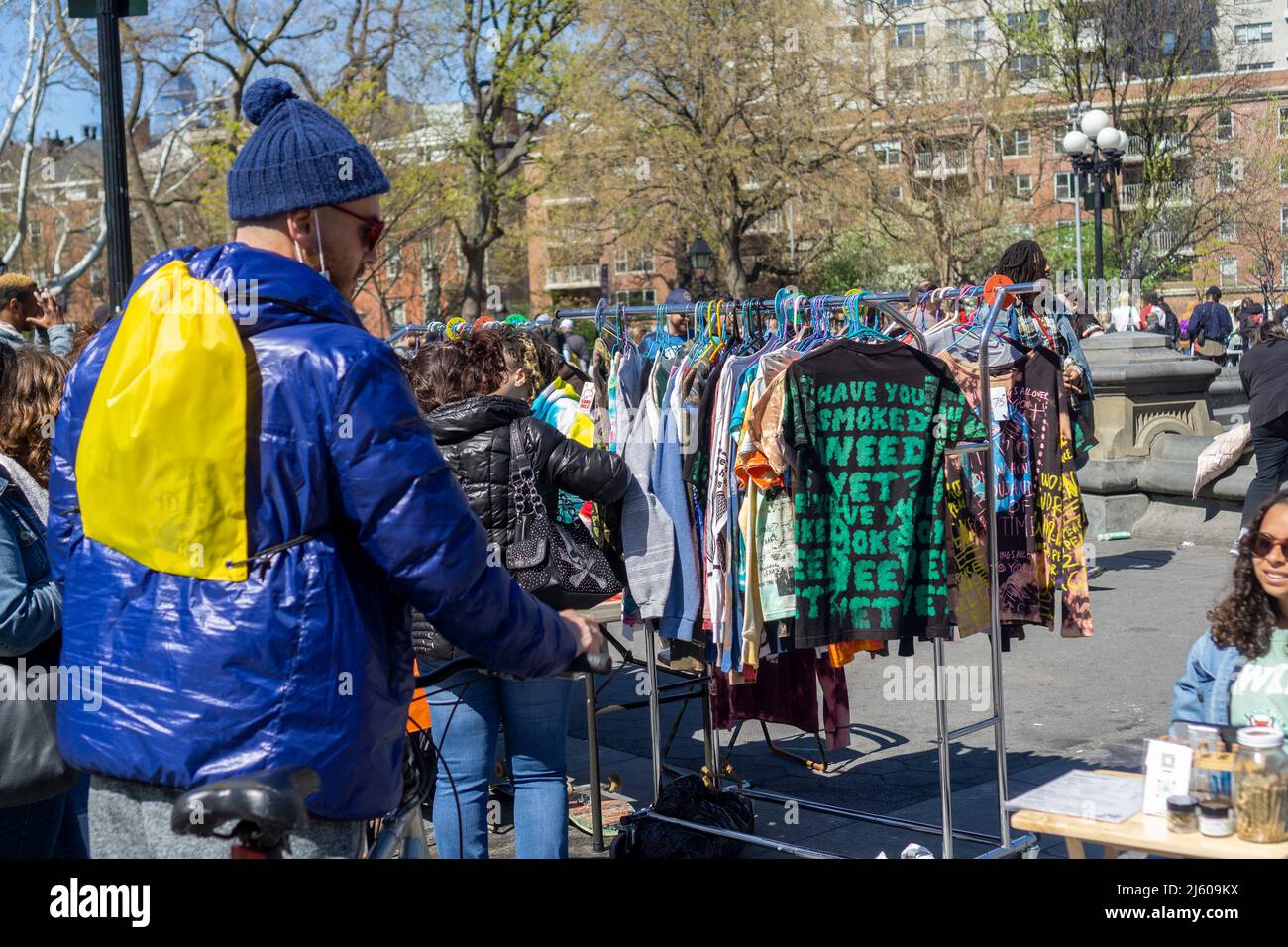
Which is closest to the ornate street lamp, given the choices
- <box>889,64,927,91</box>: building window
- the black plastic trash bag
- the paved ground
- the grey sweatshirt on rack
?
<box>889,64,927,91</box>: building window

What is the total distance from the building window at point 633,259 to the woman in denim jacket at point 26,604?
28.5 m

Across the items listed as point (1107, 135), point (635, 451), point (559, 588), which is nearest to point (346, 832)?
point (559, 588)

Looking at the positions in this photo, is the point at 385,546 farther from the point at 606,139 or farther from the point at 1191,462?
the point at 606,139

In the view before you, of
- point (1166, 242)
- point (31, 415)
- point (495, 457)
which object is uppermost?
point (1166, 242)

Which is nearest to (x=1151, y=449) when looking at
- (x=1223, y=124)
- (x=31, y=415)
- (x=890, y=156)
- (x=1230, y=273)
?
(x=31, y=415)

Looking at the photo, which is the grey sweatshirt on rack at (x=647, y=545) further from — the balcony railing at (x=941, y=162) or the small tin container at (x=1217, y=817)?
the balcony railing at (x=941, y=162)

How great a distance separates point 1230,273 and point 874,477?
57040 millimetres

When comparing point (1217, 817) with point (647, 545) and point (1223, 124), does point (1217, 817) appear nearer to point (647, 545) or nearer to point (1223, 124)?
point (647, 545)

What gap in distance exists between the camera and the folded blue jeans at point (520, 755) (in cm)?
439

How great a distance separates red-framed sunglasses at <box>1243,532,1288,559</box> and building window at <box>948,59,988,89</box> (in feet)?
98.4

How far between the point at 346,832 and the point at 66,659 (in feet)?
1.81

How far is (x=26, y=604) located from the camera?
346cm

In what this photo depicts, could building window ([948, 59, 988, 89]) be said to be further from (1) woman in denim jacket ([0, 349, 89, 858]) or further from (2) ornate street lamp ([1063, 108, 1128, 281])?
(1) woman in denim jacket ([0, 349, 89, 858])

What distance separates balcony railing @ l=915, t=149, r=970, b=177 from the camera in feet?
105
